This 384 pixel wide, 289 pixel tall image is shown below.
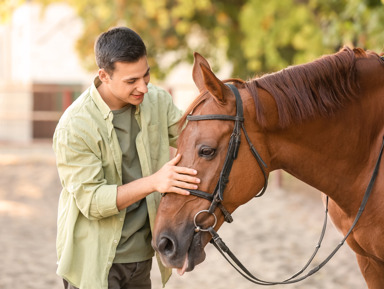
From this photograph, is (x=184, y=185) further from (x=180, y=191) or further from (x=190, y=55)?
(x=190, y=55)

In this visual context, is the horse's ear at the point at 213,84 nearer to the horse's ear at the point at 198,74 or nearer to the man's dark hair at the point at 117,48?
the horse's ear at the point at 198,74

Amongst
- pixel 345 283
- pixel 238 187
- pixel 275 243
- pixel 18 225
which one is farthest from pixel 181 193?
pixel 18 225

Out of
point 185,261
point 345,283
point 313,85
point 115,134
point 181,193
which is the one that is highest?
point 313,85

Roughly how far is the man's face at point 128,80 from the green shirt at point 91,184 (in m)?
0.09

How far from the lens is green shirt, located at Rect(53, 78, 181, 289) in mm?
2393

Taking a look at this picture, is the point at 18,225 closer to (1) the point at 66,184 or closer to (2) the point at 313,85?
(1) the point at 66,184

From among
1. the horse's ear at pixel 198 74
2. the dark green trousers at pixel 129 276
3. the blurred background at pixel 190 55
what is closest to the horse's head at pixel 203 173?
the horse's ear at pixel 198 74

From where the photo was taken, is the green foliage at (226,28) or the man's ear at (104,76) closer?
the man's ear at (104,76)

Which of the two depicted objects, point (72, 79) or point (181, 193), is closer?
point (181, 193)

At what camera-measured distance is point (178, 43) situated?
1196 centimetres

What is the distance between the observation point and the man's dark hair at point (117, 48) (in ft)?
7.79

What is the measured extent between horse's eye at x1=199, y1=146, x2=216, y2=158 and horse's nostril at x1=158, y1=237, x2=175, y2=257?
1.22 feet

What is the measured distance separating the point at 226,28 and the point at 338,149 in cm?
930

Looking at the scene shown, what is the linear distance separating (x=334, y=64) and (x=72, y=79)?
56.3 feet
